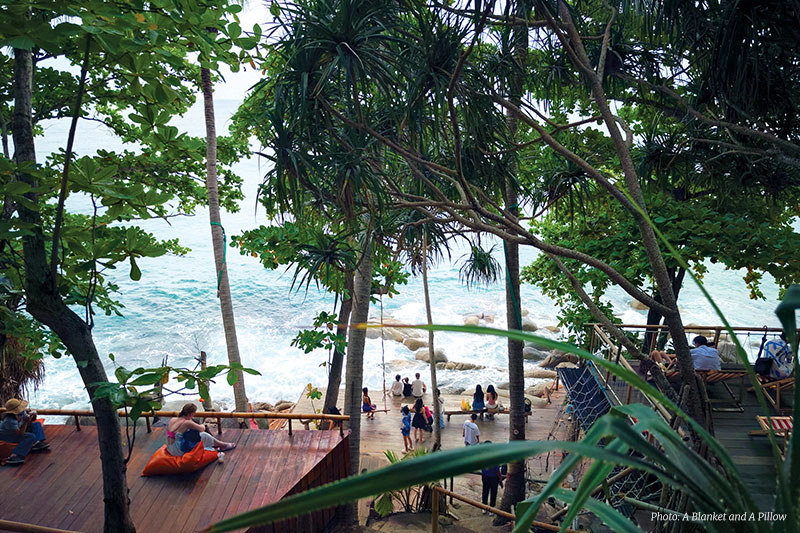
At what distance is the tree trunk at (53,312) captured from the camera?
3.07 metres

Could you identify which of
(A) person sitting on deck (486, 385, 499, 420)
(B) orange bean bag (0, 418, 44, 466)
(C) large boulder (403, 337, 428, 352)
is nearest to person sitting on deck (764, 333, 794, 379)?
(A) person sitting on deck (486, 385, 499, 420)

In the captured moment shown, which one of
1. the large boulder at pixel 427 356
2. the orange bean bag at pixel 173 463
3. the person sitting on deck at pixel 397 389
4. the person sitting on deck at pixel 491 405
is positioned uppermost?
the orange bean bag at pixel 173 463

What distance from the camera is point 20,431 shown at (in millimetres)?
5273

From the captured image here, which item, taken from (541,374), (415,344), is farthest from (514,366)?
(415,344)

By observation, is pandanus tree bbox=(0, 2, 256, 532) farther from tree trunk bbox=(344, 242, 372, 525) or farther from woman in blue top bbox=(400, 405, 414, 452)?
woman in blue top bbox=(400, 405, 414, 452)

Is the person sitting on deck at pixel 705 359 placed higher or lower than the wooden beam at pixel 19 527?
higher

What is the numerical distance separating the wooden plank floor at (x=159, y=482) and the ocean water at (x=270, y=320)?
8.93 m

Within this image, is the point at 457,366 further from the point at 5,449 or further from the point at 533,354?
the point at 5,449

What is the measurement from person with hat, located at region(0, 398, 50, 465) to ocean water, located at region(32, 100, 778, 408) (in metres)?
8.96

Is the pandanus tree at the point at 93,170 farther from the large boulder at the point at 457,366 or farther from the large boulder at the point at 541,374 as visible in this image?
the large boulder at the point at 457,366

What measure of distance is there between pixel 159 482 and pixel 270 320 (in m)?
22.4

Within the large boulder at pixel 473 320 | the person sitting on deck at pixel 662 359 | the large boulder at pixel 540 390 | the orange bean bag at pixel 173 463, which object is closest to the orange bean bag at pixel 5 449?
the orange bean bag at pixel 173 463

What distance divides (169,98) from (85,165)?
1.84 ft

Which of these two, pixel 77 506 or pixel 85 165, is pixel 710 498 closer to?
pixel 85 165
